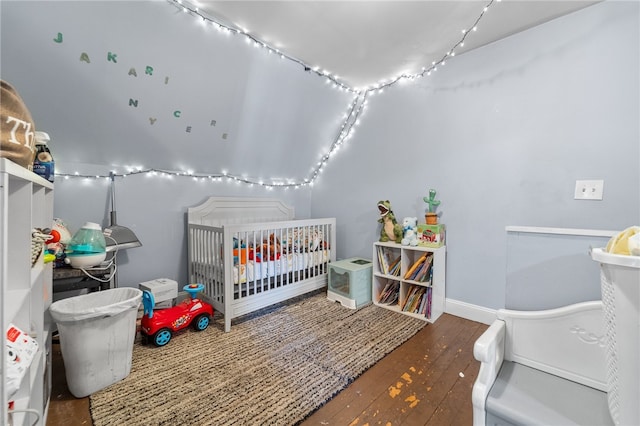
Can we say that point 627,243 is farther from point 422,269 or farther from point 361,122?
point 361,122

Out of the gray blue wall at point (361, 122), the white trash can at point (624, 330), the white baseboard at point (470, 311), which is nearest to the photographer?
the white trash can at point (624, 330)

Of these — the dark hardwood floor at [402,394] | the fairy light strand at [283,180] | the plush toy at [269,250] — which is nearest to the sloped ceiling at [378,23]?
the fairy light strand at [283,180]

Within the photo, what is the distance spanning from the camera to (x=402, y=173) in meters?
2.71

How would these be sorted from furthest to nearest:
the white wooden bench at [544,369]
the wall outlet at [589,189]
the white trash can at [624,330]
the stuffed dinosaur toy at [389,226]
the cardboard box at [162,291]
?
1. the stuffed dinosaur toy at [389,226]
2. the cardboard box at [162,291]
3. the wall outlet at [589,189]
4. the white wooden bench at [544,369]
5. the white trash can at [624,330]

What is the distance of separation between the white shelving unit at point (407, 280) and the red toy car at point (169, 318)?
151 centimetres

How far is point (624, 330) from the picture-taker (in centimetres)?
63

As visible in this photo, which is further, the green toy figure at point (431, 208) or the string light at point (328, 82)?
the green toy figure at point (431, 208)

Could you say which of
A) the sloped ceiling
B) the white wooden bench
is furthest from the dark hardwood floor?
the sloped ceiling

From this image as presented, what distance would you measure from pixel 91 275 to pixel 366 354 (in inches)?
72.4

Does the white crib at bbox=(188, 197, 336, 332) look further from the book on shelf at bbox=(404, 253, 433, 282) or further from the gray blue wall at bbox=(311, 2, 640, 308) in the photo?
the book on shelf at bbox=(404, 253, 433, 282)

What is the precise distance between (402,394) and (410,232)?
4.36 feet

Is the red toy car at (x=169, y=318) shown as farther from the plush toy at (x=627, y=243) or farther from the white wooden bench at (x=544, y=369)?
the plush toy at (x=627, y=243)

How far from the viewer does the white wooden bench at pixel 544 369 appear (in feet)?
2.58

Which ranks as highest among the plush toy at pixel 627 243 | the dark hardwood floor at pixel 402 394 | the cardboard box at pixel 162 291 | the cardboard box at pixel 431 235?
the plush toy at pixel 627 243
